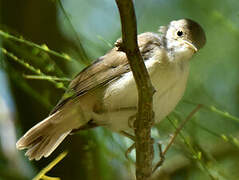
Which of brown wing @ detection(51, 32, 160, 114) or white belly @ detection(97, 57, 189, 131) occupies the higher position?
brown wing @ detection(51, 32, 160, 114)

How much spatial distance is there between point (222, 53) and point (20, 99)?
82.4 inches

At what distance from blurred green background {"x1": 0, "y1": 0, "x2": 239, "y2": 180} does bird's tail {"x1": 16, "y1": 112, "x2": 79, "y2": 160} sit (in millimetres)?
207

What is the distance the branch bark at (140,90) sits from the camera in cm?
207

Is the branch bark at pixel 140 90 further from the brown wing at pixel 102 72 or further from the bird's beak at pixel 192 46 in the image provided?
the bird's beak at pixel 192 46

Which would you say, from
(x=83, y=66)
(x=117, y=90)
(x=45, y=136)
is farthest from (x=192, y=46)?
(x=45, y=136)

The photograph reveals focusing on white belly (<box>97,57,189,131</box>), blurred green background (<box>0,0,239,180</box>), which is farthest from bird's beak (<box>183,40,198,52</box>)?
blurred green background (<box>0,0,239,180</box>)

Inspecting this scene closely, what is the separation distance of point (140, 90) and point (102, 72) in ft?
3.09

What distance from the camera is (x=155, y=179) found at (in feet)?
11.4

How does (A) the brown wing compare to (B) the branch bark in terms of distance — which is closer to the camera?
(B) the branch bark

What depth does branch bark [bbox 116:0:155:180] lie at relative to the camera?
207 centimetres

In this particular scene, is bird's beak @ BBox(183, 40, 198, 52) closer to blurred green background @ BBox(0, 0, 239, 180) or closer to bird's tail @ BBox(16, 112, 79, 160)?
blurred green background @ BBox(0, 0, 239, 180)

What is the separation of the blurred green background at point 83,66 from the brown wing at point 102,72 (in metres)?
0.21

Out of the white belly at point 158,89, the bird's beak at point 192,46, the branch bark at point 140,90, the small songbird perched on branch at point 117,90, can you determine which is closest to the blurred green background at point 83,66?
the small songbird perched on branch at point 117,90

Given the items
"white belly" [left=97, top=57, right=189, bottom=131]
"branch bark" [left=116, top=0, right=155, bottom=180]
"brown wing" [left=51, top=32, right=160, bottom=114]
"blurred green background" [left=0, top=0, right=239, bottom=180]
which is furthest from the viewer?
"blurred green background" [left=0, top=0, right=239, bottom=180]
